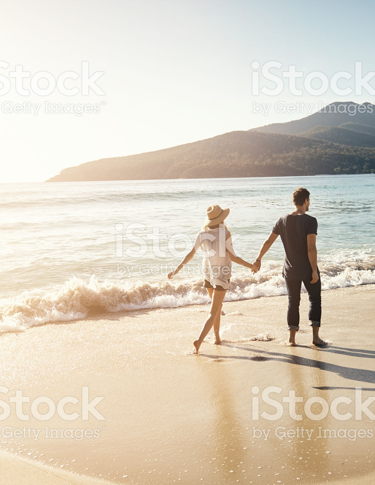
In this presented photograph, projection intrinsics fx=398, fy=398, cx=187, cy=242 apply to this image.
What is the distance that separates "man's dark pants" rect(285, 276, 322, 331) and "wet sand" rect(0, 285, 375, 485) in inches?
13.9

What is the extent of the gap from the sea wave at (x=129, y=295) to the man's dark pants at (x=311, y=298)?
2980mm

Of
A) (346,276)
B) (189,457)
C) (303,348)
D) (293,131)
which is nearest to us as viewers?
(189,457)

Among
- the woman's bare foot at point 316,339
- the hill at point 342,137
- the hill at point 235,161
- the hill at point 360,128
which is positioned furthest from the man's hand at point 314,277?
the hill at point 360,128

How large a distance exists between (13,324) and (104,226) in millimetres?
14191

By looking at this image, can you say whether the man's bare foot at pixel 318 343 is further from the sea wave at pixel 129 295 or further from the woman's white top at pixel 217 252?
the sea wave at pixel 129 295

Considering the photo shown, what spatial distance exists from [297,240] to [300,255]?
202 millimetres

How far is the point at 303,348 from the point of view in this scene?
522 cm

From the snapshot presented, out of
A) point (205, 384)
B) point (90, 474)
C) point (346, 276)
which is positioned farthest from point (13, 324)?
point (346, 276)

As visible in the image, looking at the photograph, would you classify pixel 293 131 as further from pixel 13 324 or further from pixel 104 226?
pixel 13 324

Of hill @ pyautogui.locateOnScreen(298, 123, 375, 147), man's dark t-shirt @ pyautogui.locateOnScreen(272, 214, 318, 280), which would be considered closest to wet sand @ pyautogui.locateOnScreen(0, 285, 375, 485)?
man's dark t-shirt @ pyautogui.locateOnScreen(272, 214, 318, 280)

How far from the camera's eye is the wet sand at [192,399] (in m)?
2.95

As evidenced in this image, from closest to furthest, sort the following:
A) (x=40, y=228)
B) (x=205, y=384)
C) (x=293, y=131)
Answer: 1. (x=205, y=384)
2. (x=40, y=228)
3. (x=293, y=131)

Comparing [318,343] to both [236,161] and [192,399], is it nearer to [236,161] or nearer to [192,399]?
[192,399]

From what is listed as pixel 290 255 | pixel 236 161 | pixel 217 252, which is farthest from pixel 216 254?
pixel 236 161
